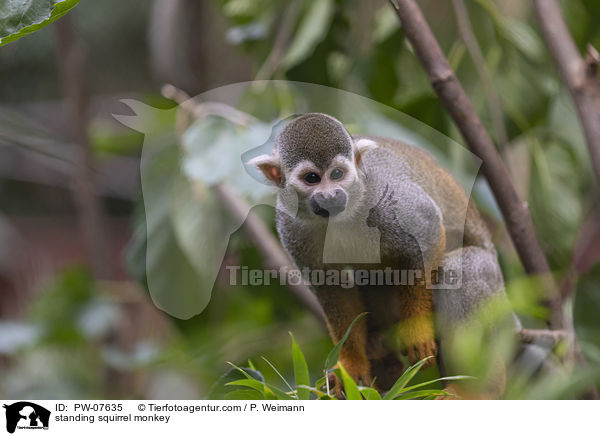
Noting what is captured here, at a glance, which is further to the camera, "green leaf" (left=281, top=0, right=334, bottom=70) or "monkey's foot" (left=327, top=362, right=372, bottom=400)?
"green leaf" (left=281, top=0, right=334, bottom=70)

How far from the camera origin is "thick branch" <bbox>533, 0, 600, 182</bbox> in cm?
142

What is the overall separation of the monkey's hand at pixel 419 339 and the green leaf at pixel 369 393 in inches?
3.2

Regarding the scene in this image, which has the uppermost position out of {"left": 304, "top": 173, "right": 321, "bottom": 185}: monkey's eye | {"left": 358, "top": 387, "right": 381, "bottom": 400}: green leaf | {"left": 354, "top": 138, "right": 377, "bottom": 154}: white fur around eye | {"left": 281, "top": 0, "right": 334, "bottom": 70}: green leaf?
{"left": 281, "top": 0, "right": 334, "bottom": 70}: green leaf

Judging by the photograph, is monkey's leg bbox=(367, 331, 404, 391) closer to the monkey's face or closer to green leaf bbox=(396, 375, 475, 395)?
green leaf bbox=(396, 375, 475, 395)

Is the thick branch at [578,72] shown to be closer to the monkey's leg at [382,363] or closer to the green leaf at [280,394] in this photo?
the monkey's leg at [382,363]

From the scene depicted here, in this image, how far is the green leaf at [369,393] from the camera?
92 cm

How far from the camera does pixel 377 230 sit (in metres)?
0.89

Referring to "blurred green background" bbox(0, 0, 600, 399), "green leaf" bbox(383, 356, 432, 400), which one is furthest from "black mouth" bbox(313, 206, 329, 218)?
"green leaf" bbox(383, 356, 432, 400)

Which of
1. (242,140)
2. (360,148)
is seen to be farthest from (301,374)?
(242,140)

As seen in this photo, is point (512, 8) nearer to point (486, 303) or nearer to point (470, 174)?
point (470, 174)

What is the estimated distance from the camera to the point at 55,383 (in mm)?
2670
